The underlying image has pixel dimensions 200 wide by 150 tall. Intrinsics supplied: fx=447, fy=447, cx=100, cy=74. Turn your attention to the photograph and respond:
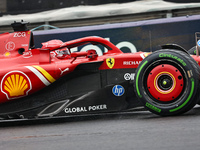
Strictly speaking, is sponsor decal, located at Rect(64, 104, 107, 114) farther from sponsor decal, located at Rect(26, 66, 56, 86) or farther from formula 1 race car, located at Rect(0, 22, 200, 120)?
sponsor decal, located at Rect(26, 66, 56, 86)

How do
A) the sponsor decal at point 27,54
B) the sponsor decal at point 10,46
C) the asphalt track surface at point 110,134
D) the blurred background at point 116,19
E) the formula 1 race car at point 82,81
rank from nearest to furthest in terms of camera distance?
the asphalt track surface at point 110,134 < the formula 1 race car at point 82,81 < the sponsor decal at point 27,54 < the sponsor decal at point 10,46 < the blurred background at point 116,19

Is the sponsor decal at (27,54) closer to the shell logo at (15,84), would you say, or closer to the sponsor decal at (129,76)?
the shell logo at (15,84)

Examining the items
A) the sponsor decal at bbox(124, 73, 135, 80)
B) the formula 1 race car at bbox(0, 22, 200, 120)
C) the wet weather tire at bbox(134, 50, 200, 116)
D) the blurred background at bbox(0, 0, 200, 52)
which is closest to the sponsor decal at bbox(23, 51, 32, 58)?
the formula 1 race car at bbox(0, 22, 200, 120)

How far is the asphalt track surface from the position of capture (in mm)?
3840

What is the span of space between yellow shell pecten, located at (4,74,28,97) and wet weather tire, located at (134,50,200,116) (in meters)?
1.55

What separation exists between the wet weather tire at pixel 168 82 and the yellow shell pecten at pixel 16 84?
155 cm

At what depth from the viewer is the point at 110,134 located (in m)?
4.47

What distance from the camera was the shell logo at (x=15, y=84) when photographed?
5.98m

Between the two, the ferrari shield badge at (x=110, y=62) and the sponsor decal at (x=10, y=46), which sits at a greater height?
the sponsor decal at (x=10, y=46)

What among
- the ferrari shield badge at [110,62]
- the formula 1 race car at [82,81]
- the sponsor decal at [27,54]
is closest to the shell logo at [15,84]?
the formula 1 race car at [82,81]

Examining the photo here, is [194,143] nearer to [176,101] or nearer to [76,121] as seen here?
[176,101]

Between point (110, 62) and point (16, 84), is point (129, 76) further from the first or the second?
point (16, 84)

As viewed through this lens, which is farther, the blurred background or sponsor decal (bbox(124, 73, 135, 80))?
the blurred background

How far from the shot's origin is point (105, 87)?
588cm
